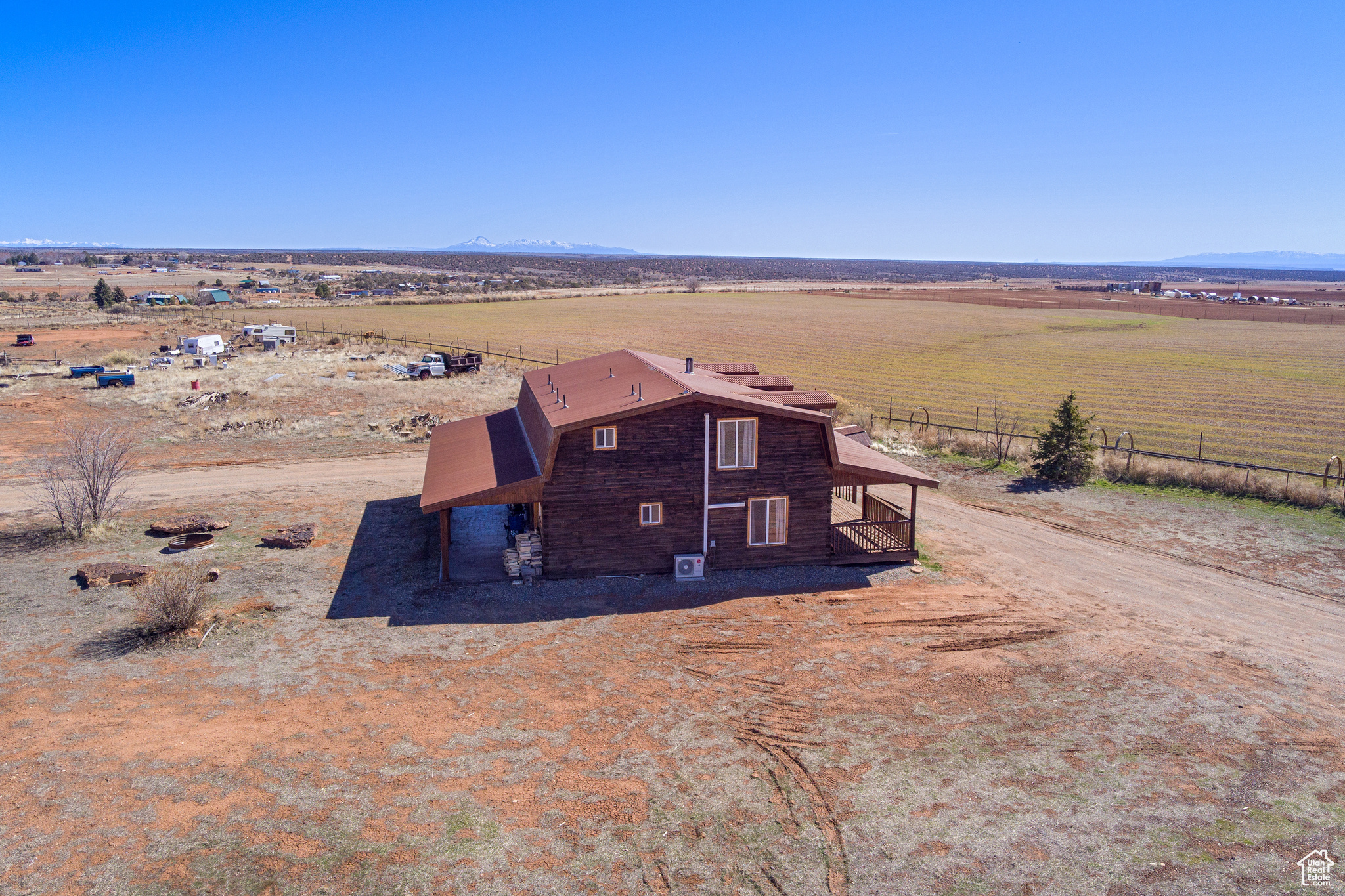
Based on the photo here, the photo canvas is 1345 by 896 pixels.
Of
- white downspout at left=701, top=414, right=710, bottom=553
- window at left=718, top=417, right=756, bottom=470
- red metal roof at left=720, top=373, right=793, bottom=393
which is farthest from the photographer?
red metal roof at left=720, top=373, right=793, bottom=393

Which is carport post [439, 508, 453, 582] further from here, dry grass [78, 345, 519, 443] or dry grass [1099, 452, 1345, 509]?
dry grass [1099, 452, 1345, 509]

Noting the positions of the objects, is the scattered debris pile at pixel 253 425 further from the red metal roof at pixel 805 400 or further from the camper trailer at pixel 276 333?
the camper trailer at pixel 276 333

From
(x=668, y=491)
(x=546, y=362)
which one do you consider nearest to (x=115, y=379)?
(x=546, y=362)

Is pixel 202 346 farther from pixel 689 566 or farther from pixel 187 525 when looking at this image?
pixel 689 566

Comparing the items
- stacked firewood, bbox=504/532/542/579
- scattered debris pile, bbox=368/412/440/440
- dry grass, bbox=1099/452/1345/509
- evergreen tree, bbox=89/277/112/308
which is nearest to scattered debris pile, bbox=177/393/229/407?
scattered debris pile, bbox=368/412/440/440

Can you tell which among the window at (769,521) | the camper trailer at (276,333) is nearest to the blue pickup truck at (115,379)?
the camper trailer at (276,333)

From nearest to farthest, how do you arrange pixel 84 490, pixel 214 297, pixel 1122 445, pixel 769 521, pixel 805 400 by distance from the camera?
pixel 769 521
pixel 805 400
pixel 84 490
pixel 1122 445
pixel 214 297
